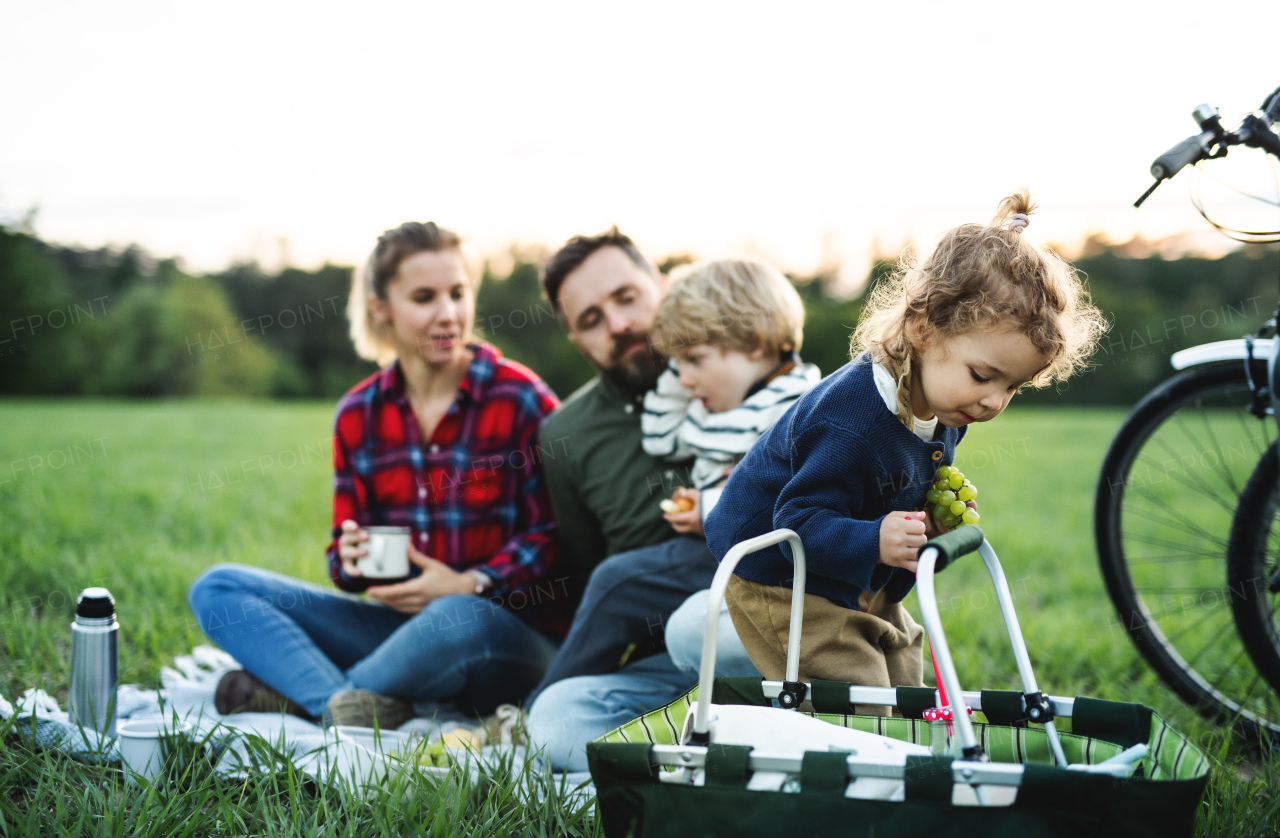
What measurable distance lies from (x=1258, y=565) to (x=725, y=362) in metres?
1.41

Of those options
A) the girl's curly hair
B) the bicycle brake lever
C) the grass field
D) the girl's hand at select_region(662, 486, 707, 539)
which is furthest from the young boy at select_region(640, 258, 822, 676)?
the grass field

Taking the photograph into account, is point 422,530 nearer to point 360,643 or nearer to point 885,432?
point 360,643

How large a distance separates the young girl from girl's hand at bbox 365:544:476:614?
1049mm

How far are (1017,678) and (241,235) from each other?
33.9 m

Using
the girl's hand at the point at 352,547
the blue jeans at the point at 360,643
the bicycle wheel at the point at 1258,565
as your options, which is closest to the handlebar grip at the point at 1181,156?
the bicycle wheel at the point at 1258,565

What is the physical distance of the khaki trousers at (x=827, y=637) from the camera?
1.99 meters

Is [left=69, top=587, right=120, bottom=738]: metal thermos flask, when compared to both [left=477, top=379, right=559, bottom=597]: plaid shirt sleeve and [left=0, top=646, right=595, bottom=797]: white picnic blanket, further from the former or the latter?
[left=477, top=379, right=559, bottom=597]: plaid shirt sleeve

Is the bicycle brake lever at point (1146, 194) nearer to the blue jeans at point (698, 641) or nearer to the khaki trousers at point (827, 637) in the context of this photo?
the khaki trousers at point (827, 637)

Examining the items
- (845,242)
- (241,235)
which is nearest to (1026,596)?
(845,242)

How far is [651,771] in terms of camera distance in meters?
1.49

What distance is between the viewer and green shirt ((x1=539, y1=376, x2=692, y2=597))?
2861 millimetres

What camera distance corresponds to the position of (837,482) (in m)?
1.83

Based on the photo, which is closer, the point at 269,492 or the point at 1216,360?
the point at 1216,360

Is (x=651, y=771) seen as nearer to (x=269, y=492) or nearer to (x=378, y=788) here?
(x=378, y=788)
